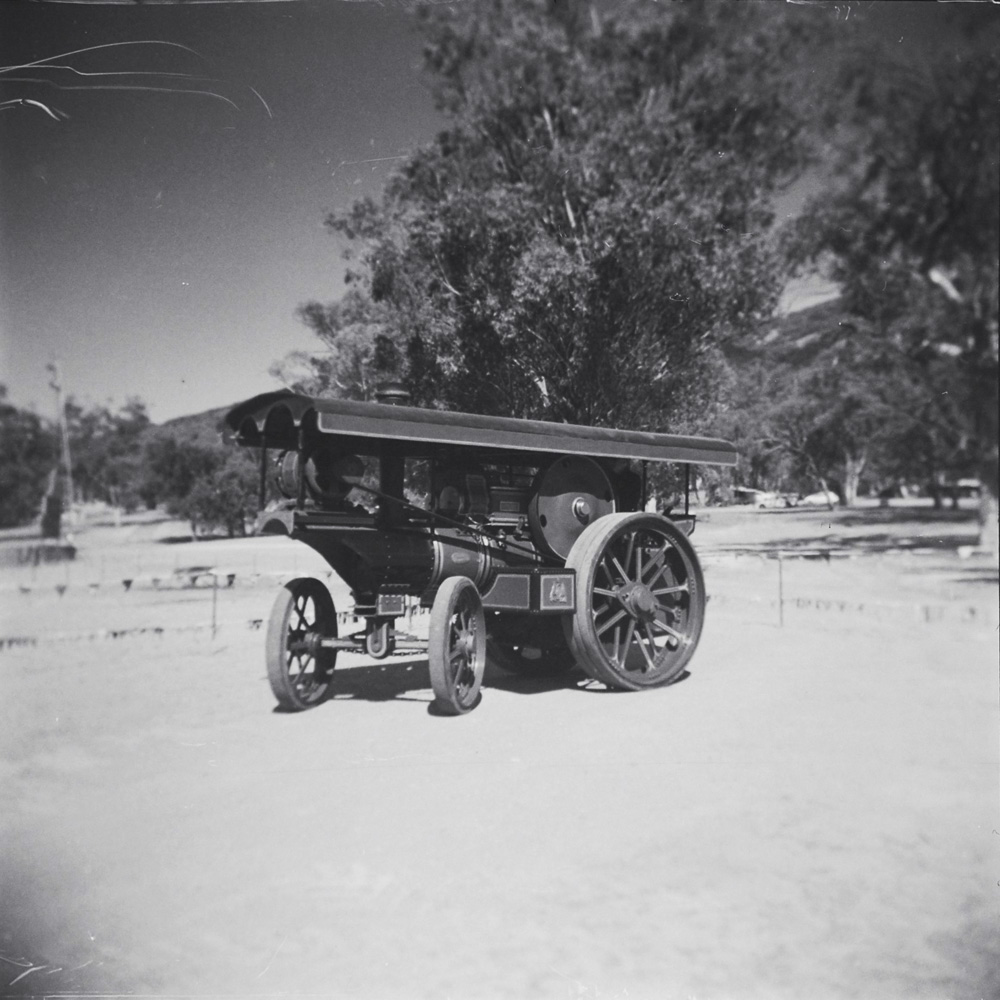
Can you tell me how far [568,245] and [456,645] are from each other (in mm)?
7335

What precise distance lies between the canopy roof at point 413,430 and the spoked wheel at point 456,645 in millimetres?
985

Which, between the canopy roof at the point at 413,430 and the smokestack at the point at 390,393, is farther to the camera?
the smokestack at the point at 390,393

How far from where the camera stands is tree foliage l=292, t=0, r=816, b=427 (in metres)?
11.7

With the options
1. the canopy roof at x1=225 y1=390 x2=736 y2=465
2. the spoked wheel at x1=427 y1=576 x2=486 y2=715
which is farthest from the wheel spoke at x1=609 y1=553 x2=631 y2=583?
the spoked wheel at x1=427 y1=576 x2=486 y2=715

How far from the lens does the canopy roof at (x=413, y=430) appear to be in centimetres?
514

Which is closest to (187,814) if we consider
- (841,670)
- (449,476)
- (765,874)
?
(765,874)

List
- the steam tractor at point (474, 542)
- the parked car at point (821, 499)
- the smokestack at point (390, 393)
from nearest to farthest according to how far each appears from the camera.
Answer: the steam tractor at point (474, 542) < the smokestack at point (390, 393) < the parked car at point (821, 499)

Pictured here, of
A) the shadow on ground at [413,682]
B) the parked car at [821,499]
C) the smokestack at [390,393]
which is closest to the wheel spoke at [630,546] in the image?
the shadow on ground at [413,682]

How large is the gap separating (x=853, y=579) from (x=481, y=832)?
11.5 meters

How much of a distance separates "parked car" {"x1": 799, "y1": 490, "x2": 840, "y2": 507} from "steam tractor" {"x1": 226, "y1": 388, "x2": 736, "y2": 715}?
1.99 metres

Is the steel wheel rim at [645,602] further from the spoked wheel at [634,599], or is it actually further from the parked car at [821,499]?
the parked car at [821,499]

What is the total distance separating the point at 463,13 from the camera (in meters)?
10.6

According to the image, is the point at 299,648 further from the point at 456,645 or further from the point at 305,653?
the point at 456,645

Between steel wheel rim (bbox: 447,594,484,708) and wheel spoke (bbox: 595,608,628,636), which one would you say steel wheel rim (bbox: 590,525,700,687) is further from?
steel wheel rim (bbox: 447,594,484,708)
